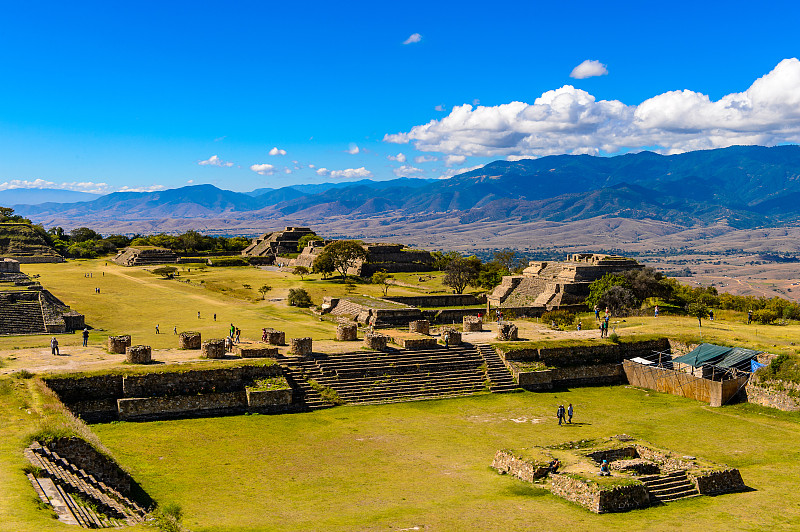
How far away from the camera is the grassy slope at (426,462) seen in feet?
59.4

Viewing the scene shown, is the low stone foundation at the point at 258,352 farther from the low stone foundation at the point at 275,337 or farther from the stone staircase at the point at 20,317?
the stone staircase at the point at 20,317

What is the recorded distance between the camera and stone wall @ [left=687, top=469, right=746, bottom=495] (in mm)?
20781

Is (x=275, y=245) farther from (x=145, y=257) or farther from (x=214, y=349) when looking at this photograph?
(x=214, y=349)

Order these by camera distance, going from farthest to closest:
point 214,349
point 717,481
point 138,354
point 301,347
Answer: point 301,347
point 214,349
point 138,354
point 717,481

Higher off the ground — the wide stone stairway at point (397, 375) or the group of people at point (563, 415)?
the wide stone stairway at point (397, 375)

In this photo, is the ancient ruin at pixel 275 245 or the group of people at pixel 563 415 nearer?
the group of people at pixel 563 415

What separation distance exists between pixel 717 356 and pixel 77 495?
32799mm

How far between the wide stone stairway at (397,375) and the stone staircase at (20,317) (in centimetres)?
2363

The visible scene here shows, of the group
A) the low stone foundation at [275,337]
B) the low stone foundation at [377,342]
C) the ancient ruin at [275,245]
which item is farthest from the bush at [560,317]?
the ancient ruin at [275,245]

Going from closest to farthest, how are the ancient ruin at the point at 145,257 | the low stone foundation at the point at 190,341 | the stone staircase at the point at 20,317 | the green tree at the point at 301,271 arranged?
the low stone foundation at the point at 190,341 → the stone staircase at the point at 20,317 → the green tree at the point at 301,271 → the ancient ruin at the point at 145,257

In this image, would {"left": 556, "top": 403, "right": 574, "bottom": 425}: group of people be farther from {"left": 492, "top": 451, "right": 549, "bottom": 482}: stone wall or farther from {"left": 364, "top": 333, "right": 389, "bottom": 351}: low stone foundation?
{"left": 364, "top": 333, "right": 389, "bottom": 351}: low stone foundation

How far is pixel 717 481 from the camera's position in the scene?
2100 cm

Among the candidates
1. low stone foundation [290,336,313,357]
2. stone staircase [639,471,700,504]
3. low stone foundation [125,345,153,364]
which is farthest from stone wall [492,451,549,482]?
low stone foundation [125,345,153,364]

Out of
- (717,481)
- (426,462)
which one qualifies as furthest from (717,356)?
(426,462)
